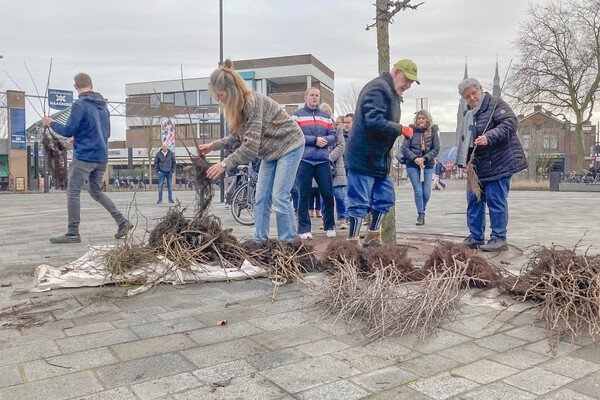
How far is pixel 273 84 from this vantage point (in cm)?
6738

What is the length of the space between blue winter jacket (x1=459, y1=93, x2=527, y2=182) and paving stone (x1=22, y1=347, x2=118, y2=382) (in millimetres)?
4263

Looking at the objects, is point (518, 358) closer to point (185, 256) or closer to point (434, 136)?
point (185, 256)

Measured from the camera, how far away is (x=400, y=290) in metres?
3.34

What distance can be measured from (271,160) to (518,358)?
3000mm

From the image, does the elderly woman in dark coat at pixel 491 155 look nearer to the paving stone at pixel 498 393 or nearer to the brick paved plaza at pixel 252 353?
the brick paved plaza at pixel 252 353

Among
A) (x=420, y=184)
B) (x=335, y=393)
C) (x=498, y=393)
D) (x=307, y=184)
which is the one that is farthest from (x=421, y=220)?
(x=335, y=393)

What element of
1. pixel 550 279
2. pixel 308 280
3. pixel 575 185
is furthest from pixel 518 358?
pixel 575 185

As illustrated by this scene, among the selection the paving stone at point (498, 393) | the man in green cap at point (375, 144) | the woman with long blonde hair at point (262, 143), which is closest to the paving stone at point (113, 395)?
the paving stone at point (498, 393)

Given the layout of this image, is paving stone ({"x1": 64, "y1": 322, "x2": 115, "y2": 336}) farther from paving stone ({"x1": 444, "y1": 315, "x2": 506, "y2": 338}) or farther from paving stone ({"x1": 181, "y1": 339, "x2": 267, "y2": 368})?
paving stone ({"x1": 444, "y1": 315, "x2": 506, "y2": 338})

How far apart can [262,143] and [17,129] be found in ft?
112

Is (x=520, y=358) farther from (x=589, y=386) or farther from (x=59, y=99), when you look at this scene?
(x=59, y=99)

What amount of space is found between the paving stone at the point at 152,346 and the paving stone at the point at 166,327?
A: 0.28 feet

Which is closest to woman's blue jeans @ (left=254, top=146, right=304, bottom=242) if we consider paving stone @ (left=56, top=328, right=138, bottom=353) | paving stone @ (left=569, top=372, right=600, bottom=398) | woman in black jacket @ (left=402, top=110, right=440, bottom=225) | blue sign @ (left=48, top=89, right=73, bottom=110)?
paving stone @ (left=56, top=328, right=138, bottom=353)

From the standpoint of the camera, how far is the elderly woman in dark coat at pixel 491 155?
17.8 feet
